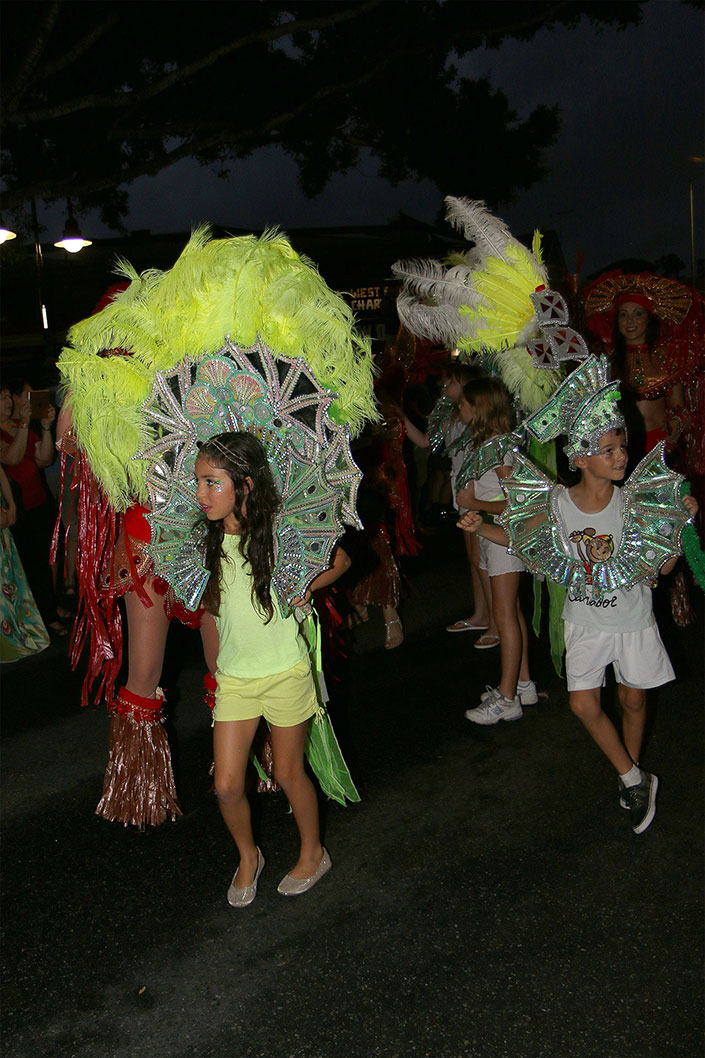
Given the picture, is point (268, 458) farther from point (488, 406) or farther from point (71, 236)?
point (71, 236)

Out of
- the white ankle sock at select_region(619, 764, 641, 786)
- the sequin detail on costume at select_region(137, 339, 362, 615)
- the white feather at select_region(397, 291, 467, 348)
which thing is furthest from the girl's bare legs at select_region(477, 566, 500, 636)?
the sequin detail on costume at select_region(137, 339, 362, 615)

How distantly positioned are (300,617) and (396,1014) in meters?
1.26

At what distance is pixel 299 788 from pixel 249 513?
1.03 metres

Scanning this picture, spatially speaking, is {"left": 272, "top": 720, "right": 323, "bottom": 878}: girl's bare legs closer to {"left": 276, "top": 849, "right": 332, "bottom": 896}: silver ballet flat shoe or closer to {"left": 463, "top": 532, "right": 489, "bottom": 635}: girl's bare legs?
{"left": 276, "top": 849, "right": 332, "bottom": 896}: silver ballet flat shoe


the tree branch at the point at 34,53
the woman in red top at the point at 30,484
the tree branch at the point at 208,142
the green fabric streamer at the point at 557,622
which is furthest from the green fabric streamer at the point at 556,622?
the tree branch at the point at 208,142

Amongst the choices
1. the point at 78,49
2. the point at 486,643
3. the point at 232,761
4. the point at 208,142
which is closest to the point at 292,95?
the point at 208,142

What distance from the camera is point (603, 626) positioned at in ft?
10.9

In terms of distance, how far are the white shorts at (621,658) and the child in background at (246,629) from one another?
1.04 metres

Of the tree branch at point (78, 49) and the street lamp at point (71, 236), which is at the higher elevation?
the tree branch at point (78, 49)

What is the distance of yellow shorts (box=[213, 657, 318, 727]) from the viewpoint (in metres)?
2.92

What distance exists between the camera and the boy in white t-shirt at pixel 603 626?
3.27 meters

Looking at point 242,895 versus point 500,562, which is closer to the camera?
point 242,895

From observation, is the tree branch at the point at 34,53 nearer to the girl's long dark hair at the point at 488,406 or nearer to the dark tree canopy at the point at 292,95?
the dark tree canopy at the point at 292,95

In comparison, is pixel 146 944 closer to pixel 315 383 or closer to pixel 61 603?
pixel 315 383
